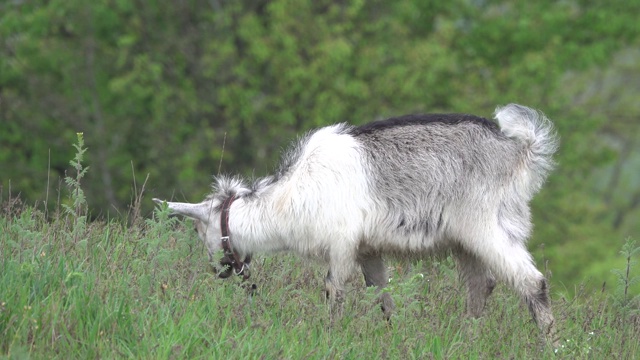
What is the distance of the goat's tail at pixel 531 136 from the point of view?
719 centimetres

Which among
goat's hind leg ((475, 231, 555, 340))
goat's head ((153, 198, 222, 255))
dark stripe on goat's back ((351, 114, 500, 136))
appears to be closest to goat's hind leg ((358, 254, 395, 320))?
goat's hind leg ((475, 231, 555, 340))

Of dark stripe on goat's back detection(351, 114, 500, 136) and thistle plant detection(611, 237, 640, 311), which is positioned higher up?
dark stripe on goat's back detection(351, 114, 500, 136)

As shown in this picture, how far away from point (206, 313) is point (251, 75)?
15.7 m

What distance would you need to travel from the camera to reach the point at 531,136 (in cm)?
719

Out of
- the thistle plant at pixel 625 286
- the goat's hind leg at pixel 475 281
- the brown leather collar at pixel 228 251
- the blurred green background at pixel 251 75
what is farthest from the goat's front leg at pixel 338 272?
the blurred green background at pixel 251 75

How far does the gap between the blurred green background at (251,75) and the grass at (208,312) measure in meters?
12.8

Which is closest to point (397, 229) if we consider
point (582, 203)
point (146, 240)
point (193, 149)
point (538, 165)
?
point (538, 165)

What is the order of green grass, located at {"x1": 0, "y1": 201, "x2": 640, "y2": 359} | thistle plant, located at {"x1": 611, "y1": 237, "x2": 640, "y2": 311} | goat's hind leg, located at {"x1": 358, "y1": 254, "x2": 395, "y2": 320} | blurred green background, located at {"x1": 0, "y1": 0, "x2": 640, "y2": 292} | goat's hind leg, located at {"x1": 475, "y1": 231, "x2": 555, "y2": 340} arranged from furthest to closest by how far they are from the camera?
blurred green background, located at {"x1": 0, "y1": 0, "x2": 640, "y2": 292}, goat's hind leg, located at {"x1": 358, "y1": 254, "x2": 395, "y2": 320}, goat's hind leg, located at {"x1": 475, "y1": 231, "x2": 555, "y2": 340}, thistle plant, located at {"x1": 611, "y1": 237, "x2": 640, "y2": 311}, green grass, located at {"x1": 0, "y1": 201, "x2": 640, "y2": 359}

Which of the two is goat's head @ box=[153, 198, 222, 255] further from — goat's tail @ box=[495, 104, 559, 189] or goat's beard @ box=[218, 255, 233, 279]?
goat's tail @ box=[495, 104, 559, 189]

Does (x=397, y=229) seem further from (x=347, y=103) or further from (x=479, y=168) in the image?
(x=347, y=103)

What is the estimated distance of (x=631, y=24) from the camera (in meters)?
22.4

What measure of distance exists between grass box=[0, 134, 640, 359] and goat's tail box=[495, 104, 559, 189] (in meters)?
0.86

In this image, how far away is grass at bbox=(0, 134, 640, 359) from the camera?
5.39 metres

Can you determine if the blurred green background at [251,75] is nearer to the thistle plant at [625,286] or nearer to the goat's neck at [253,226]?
the goat's neck at [253,226]
